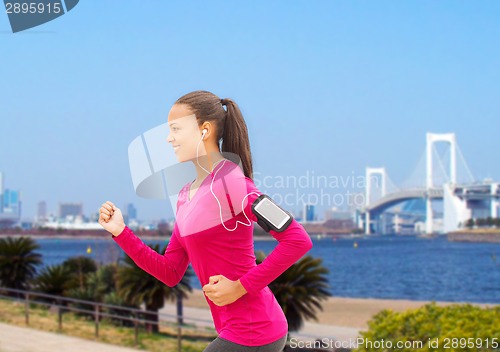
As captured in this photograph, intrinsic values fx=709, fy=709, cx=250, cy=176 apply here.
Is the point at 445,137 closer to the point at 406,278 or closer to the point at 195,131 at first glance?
the point at 406,278

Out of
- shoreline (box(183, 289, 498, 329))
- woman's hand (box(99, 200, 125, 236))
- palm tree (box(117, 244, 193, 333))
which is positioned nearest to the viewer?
woman's hand (box(99, 200, 125, 236))

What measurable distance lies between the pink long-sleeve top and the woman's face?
8cm

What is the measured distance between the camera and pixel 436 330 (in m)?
4.69

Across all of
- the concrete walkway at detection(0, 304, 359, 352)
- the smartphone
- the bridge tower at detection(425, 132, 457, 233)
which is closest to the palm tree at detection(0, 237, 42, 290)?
the concrete walkway at detection(0, 304, 359, 352)

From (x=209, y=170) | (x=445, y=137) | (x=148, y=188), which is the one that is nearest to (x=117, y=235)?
(x=148, y=188)

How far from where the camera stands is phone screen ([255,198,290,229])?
1517 mm

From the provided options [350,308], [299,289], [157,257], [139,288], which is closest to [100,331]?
[139,288]

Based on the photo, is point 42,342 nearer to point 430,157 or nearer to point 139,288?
point 139,288

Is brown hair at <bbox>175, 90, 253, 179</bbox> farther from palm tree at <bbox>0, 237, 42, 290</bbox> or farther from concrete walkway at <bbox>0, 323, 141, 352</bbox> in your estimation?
palm tree at <bbox>0, 237, 42, 290</bbox>

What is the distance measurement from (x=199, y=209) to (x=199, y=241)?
0.08 metres

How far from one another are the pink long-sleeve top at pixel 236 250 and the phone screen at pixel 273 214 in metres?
0.03

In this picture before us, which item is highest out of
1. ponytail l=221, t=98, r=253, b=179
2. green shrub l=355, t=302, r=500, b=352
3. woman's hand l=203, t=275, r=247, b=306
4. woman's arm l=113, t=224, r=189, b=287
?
ponytail l=221, t=98, r=253, b=179

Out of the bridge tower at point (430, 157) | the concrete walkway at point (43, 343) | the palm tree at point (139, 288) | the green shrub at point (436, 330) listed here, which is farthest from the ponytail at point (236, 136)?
the bridge tower at point (430, 157)

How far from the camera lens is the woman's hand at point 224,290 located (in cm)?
156
